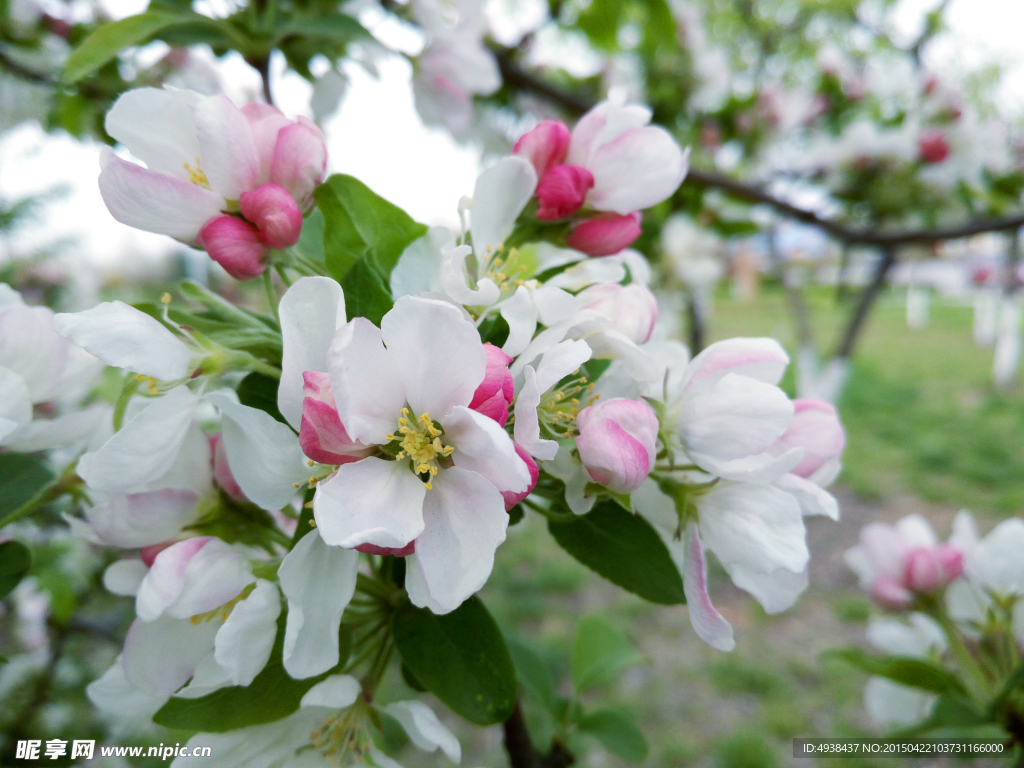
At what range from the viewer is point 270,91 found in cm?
99

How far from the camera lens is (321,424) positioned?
0.43 meters

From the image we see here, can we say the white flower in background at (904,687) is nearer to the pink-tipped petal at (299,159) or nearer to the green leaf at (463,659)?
the green leaf at (463,659)

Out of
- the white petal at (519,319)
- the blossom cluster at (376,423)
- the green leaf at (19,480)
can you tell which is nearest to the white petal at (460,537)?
the blossom cluster at (376,423)

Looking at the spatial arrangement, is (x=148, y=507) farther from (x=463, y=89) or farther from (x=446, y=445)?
(x=463, y=89)

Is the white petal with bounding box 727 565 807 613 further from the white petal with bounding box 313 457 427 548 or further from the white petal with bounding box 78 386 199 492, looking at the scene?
the white petal with bounding box 78 386 199 492

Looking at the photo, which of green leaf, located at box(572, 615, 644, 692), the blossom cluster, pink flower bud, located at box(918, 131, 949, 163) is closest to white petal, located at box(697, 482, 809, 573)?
the blossom cluster

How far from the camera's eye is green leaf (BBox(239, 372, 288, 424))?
0.56 m

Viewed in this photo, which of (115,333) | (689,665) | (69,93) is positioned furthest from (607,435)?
(689,665)

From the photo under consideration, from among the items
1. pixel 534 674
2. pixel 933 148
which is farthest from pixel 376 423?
pixel 933 148

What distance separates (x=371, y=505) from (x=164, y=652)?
10.7 inches

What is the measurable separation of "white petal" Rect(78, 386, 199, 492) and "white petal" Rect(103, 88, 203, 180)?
0.22m

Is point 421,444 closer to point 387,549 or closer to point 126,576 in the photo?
point 387,549

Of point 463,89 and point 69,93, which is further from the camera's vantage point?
point 69,93

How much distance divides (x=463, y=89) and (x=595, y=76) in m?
1.61
